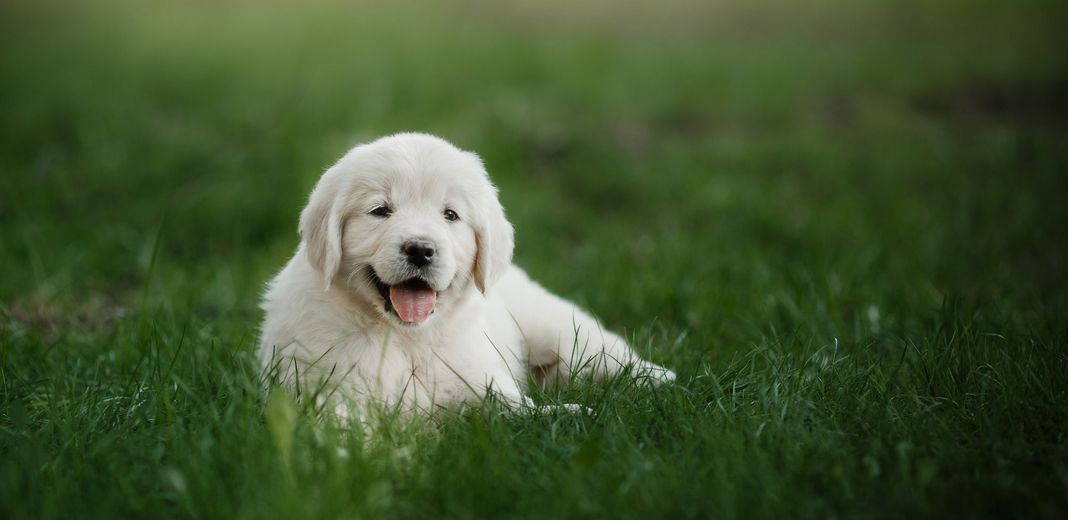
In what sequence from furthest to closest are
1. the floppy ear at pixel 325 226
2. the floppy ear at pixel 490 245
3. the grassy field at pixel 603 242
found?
the floppy ear at pixel 490 245 → the floppy ear at pixel 325 226 → the grassy field at pixel 603 242

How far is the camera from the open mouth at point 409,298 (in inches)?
125

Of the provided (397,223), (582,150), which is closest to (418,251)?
(397,223)

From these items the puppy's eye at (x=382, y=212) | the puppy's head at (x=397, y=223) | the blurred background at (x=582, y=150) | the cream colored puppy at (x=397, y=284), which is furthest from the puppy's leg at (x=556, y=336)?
the puppy's eye at (x=382, y=212)

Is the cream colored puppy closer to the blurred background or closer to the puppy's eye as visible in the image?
the puppy's eye

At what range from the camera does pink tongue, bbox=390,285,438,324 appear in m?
3.16

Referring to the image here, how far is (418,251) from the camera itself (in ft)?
9.97

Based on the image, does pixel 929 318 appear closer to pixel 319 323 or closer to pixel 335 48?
pixel 319 323

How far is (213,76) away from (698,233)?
5605mm

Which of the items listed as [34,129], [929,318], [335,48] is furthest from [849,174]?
[34,129]

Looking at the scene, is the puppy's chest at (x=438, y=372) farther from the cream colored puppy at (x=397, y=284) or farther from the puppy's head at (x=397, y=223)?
the puppy's head at (x=397, y=223)

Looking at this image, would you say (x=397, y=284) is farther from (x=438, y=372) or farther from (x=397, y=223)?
(x=438, y=372)

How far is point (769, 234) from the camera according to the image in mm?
6941

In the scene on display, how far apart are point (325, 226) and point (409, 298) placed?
15.0 inches

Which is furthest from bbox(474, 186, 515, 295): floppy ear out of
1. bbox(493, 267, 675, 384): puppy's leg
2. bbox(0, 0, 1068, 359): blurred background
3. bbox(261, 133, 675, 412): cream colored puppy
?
bbox(0, 0, 1068, 359): blurred background
